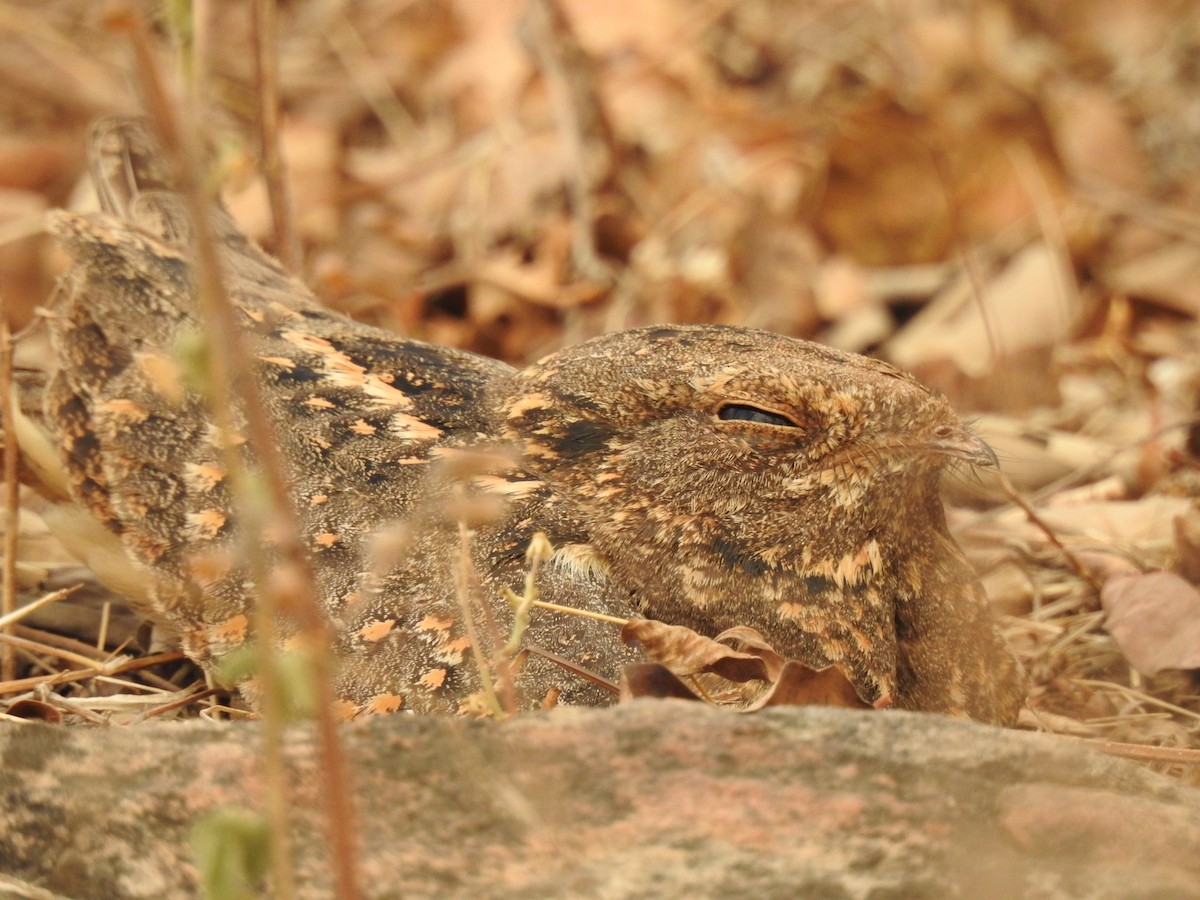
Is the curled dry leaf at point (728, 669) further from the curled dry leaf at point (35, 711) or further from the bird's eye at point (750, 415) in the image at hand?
the curled dry leaf at point (35, 711)

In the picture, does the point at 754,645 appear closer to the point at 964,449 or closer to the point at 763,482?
the point at 763,482

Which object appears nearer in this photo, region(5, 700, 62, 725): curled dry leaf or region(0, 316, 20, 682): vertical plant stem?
region(5, 700, 62, 725): curled dry leaf

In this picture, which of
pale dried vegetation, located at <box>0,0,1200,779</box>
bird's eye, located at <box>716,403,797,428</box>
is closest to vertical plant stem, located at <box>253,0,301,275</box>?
pale dried vegetation, located at <box>0,0,1200,779</box>

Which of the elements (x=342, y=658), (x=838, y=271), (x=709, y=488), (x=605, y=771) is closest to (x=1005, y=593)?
(x=709, y=488)

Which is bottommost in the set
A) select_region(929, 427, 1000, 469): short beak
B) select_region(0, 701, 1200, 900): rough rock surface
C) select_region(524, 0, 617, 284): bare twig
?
select_region(0, 701, 1200, 900): rough rock surface

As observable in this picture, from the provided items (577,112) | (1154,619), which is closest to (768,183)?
(577,112)

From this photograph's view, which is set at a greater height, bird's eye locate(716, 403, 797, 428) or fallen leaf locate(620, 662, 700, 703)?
bird's eye locate(716, 403, 797, 428)

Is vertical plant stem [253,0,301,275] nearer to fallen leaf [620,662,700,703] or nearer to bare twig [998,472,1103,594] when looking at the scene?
bare twig [998,472,1103,594]

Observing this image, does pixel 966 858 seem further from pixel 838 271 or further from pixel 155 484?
pixel 838 271
